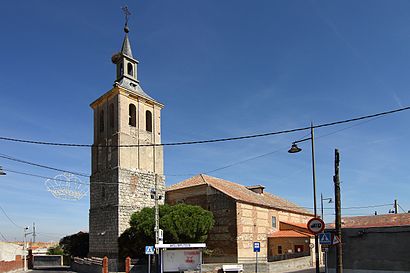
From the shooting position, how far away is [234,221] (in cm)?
3491

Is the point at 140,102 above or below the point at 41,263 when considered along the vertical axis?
above

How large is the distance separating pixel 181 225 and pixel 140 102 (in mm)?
14045

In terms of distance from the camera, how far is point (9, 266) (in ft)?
129

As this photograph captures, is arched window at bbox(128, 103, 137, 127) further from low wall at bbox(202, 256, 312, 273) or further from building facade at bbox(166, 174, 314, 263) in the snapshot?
low wall at bbox(202, 256, 312, 273)

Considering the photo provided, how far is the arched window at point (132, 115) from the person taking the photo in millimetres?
39281

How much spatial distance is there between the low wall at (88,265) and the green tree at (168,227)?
2.20 m

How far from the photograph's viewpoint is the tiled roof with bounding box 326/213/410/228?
140 feet

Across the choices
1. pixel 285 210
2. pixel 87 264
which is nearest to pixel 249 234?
pixel 285 210

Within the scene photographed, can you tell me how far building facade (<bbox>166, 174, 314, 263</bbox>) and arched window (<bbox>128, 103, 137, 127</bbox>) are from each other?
8101 millimetres

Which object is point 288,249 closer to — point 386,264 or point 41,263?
point 386,264

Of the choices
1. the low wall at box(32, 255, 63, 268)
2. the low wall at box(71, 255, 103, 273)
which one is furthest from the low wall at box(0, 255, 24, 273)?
the low wall at box(32, 255, 63, 268)

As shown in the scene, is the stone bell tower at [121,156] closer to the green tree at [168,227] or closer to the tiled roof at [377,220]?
the green tree at [168,227]

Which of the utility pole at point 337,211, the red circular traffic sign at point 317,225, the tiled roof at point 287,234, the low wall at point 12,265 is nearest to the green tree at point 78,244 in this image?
the low wall at point 12,265

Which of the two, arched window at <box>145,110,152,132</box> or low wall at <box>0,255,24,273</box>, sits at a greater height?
arched window at <box>145,110,152,132</box>
